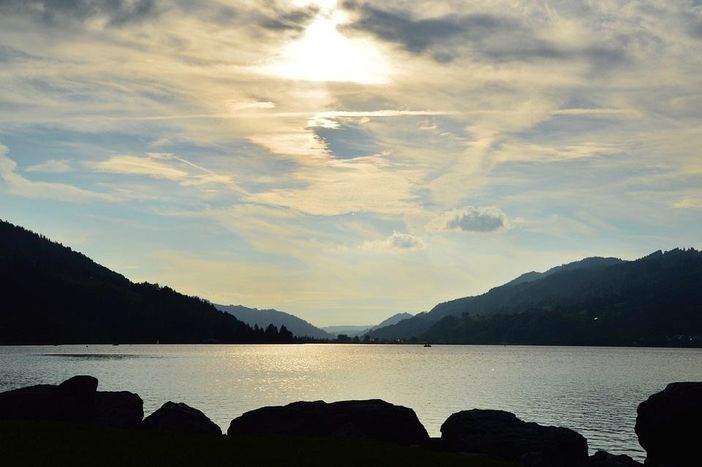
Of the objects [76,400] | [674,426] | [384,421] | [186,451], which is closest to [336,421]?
[384,421]

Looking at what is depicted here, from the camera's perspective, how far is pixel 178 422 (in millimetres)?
38125

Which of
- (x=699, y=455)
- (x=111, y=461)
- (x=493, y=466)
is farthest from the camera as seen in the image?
(x=699, y=455)

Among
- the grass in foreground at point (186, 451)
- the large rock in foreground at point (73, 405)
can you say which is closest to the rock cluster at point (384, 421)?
the large rock in foreground at point (73, 405)

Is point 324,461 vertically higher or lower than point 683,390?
lower

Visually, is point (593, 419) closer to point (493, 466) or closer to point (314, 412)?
point (314, 412)

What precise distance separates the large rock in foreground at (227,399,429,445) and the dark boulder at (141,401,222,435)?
212cm

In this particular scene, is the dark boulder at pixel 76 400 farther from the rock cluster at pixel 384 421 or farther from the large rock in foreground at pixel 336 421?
the large rock in foreground at pixel 336 421

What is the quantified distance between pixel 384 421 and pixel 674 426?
15643mm

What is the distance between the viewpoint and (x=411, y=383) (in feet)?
456

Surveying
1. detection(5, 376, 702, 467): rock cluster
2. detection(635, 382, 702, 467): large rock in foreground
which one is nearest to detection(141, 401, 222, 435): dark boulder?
detection(5, 376, 702, 467): rock cluster

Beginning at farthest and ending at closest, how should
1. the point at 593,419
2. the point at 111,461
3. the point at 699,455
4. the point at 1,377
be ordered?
the point at 1,377
the point at 593,419
the point at 699,455
the point at 111,461

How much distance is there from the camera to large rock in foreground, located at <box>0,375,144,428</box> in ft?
128

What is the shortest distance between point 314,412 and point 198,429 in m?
6.72

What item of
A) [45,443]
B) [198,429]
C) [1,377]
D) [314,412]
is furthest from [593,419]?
[1,377]
